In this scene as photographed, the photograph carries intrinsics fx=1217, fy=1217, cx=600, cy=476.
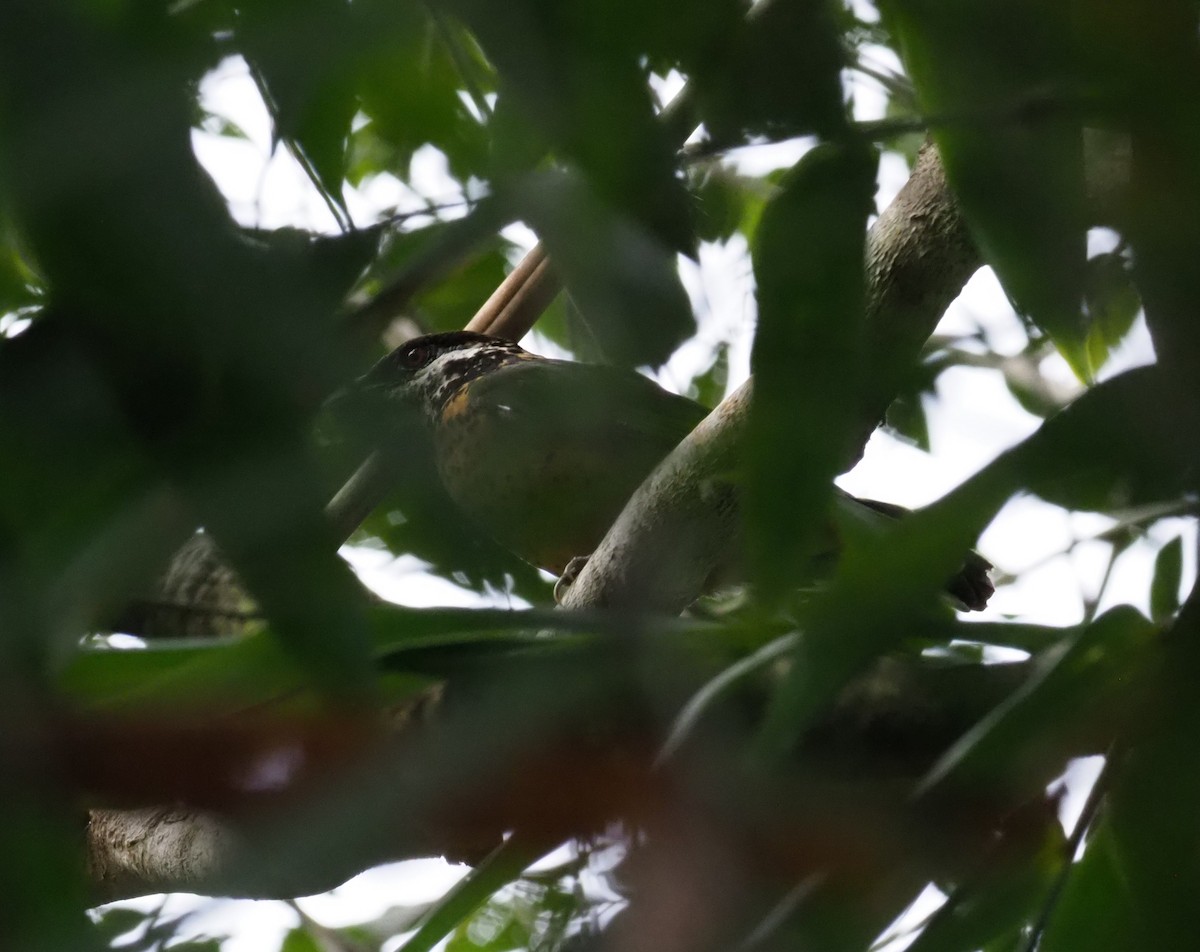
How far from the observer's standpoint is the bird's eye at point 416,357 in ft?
7.38

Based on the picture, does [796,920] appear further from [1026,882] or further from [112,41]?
[112,41]

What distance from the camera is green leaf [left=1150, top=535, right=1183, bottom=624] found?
0.61 m

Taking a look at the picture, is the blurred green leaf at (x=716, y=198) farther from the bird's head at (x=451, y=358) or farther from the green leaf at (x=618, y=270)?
the bird's head at (x=451, y=358)

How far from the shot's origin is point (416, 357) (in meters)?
2.45

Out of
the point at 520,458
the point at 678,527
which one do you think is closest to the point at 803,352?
the point at 678,527

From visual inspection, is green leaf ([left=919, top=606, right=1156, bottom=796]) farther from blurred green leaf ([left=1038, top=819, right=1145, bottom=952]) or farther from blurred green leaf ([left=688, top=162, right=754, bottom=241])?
blurred green leaf ([left=688, top=162, right=754, bottom=241])

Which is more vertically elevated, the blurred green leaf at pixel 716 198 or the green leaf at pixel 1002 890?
the blurred green leaf at pixel 716 198

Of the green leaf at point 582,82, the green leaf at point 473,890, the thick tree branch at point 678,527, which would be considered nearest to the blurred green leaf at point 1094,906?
the thick tree branch at point 678,527

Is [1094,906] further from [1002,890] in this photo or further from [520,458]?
[520,458]

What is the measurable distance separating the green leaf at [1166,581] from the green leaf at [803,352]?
0.69 feet

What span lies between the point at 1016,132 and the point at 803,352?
0.13 m

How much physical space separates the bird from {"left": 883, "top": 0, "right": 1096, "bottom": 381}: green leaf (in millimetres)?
398

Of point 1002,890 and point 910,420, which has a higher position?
point 910,420

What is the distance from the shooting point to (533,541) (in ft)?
A: 7.18
